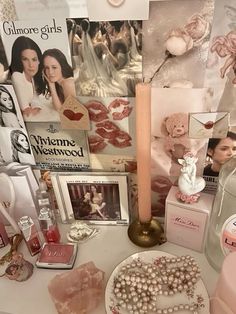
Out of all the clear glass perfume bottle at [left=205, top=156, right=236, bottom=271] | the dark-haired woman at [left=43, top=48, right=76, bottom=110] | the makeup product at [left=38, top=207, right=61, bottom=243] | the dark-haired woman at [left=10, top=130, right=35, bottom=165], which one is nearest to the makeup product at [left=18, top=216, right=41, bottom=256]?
the makeup product at [left=38, top=207, right=61, bottom=243]

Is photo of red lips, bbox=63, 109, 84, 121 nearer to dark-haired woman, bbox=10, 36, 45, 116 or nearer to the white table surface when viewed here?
dark-haired woman, bbox=10, 36, 45, 116

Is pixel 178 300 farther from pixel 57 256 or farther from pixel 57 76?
pixel 57 76

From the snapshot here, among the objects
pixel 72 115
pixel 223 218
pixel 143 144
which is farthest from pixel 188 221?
pixel 72 115

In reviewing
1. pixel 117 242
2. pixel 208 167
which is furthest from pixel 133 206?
pixel 208 167

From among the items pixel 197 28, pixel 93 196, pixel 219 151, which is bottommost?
pixel 93 196

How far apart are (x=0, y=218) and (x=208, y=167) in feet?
1.50

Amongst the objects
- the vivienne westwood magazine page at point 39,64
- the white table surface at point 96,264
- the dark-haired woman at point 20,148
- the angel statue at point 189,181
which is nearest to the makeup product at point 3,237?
the white table surface at point 96,264

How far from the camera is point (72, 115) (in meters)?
0.61

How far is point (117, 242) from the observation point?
685 millimetres

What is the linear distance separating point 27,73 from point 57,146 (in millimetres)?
159

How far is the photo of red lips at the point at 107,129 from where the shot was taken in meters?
0.61

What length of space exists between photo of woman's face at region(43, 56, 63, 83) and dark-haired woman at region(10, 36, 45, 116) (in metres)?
0.01

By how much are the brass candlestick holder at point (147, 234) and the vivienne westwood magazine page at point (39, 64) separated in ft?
0.92

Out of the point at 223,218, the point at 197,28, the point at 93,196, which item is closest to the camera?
the point at 197,28
